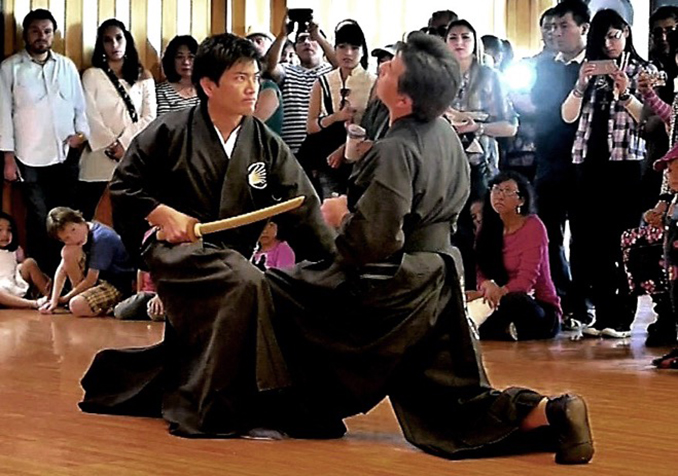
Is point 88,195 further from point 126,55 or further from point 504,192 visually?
point 504,192

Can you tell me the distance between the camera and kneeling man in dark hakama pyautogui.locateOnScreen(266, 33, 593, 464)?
2.95 meters

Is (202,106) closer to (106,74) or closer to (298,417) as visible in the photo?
(298,417)

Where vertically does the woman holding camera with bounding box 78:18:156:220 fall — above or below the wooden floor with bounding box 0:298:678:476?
above

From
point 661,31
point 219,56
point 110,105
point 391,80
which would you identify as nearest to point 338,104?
point 661,31

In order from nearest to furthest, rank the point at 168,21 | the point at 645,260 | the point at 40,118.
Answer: the point at 645,260
the point at 40,118
the point at 168,21

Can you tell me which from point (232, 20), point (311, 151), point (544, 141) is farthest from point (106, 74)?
point (544, 141)

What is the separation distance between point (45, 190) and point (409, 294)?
5433mm

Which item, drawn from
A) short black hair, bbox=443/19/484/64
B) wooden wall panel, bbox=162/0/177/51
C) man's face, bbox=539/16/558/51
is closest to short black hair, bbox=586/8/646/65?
man's face, bbox=539/16/558/51

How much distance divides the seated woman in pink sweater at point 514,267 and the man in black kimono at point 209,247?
2488mm

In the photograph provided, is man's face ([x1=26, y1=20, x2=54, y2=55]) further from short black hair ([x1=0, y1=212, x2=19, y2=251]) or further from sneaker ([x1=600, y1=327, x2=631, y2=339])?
sneaker ([x1=600, y1=327, x2=631, y2=339])

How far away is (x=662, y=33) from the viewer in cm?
579

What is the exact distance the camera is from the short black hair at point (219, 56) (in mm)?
3424

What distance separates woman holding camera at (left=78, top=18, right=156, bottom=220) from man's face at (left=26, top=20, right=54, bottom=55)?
36 cm

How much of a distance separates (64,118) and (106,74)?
1.42 feet
